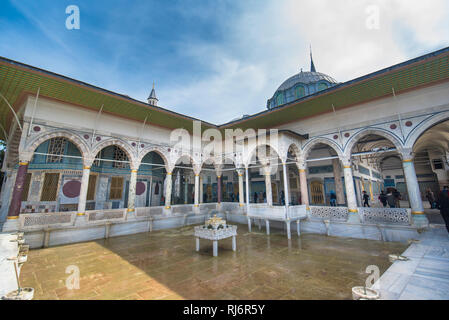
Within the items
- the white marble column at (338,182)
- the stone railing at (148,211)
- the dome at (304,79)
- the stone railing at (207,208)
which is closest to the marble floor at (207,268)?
the stone railing at (148,211)

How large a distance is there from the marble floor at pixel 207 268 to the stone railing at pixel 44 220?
0.85 meters

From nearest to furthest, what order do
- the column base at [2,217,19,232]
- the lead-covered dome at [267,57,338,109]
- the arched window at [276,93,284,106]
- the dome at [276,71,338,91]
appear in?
the column base at [2,217,19,232] < the lead-covered dome at [267,57,338,109] < the dome at [276,71,338,91] < the arched window at [276,93,284,106]

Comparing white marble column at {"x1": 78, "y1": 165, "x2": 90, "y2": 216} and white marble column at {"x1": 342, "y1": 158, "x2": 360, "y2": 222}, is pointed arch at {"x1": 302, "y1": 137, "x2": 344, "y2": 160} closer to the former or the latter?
white marble column at {"x1": 342, "y1": 158, "x2": 360, "y2": 222}

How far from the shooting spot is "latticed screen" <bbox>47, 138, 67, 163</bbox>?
9.71m

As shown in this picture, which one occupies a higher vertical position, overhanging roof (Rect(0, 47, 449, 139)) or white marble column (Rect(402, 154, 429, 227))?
overhanging roof (Rect(0, 47, 449, 139))

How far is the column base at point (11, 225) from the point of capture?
5891 millimetres

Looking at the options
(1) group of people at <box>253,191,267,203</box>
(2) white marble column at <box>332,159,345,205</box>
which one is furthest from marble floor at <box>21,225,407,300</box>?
(1) group of people at <box>253,191,267,203</box>

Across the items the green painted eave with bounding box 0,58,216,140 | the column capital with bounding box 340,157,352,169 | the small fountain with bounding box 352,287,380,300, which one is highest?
the green painted eave with bounding box 0,58,216,140

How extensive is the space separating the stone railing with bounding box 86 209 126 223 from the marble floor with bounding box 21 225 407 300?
105cm

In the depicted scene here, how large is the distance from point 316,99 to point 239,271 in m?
6.78

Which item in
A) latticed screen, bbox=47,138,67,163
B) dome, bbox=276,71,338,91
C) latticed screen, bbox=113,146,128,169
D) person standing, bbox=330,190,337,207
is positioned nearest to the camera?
latticed screen, bbox=47,138,67,163
